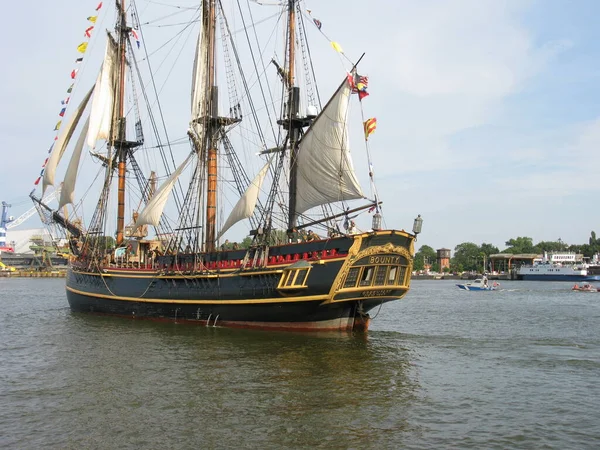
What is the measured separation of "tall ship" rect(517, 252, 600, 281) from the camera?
426 feet

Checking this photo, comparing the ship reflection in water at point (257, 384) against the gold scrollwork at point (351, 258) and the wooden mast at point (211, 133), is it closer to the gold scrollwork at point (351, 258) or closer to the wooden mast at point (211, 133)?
the gold scrollwork at point (351, 258)

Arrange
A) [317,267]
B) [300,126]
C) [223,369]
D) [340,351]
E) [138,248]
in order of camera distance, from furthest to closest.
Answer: [138,248]
[300,126]
[317,267]
[340,351]
[223,369]

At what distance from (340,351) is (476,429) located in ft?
35.2

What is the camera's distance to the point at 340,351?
80.0 ft

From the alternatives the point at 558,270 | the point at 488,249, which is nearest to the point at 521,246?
the point at 488,249

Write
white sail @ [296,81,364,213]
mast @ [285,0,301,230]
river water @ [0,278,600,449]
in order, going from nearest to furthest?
1. river water @ [0,278,600,449]
2. white sail @ [296,81,364,213]
3. mast @ [285,0,301,230]

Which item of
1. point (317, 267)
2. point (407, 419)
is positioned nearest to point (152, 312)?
point (317, 267)

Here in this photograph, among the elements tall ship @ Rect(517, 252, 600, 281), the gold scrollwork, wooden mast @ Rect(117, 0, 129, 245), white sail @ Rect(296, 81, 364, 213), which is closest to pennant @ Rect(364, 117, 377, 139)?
white sail @ Rect(296, 81, 364, 213)

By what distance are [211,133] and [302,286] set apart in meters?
15.1

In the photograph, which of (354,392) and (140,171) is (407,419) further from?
(140,171)

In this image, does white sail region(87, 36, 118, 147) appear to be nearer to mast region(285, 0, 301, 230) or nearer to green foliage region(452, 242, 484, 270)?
mast region(285, 0, 301, 230)

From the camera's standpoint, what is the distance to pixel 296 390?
692 inches

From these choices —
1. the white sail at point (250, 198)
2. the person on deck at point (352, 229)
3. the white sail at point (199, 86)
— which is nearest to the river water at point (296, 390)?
the person on deck at point (352, 229)

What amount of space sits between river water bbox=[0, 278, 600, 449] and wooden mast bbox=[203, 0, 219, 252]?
797cm
